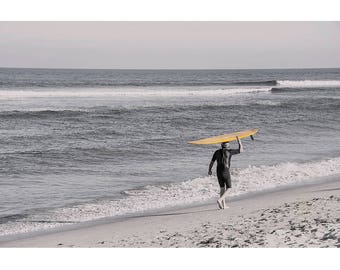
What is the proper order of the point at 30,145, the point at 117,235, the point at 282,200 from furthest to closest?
the point at 30,145, the point at 282,200, the point at 117,235

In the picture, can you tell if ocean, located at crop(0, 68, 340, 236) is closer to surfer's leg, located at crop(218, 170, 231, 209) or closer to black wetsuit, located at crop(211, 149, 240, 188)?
surfer's leg, located at crop(218, 170, 231, 209)

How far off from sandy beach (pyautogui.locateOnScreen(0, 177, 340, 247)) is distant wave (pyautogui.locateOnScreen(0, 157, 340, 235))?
0.69 meters

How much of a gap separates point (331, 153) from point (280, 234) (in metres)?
11.1

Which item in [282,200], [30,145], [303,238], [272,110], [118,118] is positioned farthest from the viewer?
[272,110]

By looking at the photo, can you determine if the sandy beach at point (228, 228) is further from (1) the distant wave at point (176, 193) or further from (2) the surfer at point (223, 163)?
(1) the distant wave at point (176, 193)

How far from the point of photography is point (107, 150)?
62.6 ft

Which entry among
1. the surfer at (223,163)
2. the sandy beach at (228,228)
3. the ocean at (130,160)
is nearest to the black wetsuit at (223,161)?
the surfer at (223,163)

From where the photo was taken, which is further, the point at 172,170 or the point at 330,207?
the point at 172,170

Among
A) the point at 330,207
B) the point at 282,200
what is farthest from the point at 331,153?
the point at 330,207

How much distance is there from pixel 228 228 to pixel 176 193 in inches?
157

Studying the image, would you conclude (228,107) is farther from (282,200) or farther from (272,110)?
(282,200)

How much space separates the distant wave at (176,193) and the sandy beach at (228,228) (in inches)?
27.4

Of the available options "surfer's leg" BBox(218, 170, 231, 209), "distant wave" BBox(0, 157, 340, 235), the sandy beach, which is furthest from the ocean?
"surfer's leg" BBox(218, 170, 231, 209)

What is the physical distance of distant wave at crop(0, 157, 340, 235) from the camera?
10.3 m
